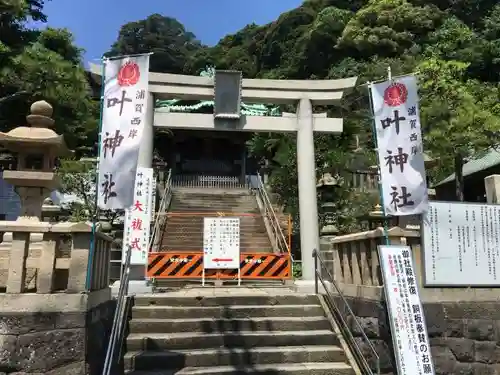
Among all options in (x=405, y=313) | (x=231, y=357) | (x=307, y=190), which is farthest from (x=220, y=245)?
(x=405, y=313)

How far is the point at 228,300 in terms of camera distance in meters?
6.93

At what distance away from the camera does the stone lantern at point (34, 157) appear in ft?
17.9

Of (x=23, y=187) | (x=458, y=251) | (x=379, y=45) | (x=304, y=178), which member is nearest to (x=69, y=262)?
(x=23, y=187)

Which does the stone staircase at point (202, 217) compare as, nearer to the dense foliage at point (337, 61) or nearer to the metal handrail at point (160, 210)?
the metal handrail at point (160, 210)

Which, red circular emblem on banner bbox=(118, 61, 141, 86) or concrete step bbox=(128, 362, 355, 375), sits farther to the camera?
red circular emblem on banner bbox=(118, 61, 141, 86)

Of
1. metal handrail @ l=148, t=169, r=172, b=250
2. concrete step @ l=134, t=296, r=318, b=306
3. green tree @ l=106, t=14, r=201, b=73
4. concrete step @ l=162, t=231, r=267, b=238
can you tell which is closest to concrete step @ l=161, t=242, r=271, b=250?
concrete step @ l=162, t=231, r=267, b=238

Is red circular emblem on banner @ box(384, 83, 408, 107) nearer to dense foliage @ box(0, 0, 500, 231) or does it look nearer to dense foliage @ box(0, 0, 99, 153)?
dense foliage @ box(0, 0, 500, 231)

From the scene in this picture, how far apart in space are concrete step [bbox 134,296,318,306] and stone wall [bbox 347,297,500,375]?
1501 mm

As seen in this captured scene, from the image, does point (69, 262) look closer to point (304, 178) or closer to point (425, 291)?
point (425, 291)

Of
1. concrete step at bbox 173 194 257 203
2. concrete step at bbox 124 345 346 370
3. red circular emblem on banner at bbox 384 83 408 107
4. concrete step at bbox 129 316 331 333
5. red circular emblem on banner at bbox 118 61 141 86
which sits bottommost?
concrete step at bbox 124 345 346 370

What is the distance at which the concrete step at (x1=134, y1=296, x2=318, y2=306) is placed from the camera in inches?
265

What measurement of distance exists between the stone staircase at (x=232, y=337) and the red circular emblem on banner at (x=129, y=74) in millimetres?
3260

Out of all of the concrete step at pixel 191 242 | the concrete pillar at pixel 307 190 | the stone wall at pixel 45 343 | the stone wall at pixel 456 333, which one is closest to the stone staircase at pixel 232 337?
the stone wall at pixel 456 333

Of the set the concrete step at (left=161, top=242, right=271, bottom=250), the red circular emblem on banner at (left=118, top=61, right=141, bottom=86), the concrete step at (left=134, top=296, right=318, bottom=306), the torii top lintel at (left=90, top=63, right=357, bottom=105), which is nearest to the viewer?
the red circular emblem on banner at (left=118, top=61, right=141, bottom=86)
